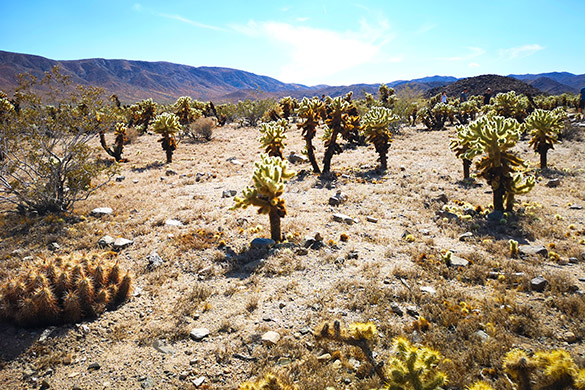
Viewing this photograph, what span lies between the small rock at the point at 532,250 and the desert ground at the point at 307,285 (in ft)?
0.48

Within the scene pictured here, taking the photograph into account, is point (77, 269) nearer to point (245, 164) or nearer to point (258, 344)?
point (258, 344)

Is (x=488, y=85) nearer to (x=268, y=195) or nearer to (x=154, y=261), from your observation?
(x=268, y=195)

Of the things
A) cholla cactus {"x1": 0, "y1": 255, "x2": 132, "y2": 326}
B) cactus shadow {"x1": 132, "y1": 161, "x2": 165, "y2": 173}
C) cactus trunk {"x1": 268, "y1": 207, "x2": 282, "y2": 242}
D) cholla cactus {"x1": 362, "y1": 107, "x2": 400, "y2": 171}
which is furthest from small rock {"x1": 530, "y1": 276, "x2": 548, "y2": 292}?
cactus shadow {"x1": 132, "y1": 161, "x2": 165, "y2": 173}

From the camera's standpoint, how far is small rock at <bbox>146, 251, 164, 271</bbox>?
21.1ft

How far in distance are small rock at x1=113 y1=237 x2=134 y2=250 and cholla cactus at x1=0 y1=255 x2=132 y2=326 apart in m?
2.16

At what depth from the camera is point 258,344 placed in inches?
165

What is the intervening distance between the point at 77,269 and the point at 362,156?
49.0 feet

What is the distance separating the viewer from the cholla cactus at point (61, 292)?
4.35m

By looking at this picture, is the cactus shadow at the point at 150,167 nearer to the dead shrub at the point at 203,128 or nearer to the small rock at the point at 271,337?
the dead shrub at the point at 203,128

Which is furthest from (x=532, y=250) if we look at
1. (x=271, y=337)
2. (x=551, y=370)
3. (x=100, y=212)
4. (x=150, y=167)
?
(x=150, y=167)

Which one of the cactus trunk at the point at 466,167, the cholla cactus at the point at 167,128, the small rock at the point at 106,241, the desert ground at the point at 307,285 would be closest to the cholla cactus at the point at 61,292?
the desert ground at the point at 307,285

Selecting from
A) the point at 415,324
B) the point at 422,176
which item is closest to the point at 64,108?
the point at 415,324

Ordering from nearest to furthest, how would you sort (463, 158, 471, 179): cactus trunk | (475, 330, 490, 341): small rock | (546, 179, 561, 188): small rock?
(475, 330, 490, 341): small rock < (546, 179, 561, 188): small rock < (463, 158, 471, 179): cactus trunk

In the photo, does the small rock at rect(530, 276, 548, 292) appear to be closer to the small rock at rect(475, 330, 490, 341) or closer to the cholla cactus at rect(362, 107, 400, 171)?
the small rock at rect(475, 330, 490, 341)
